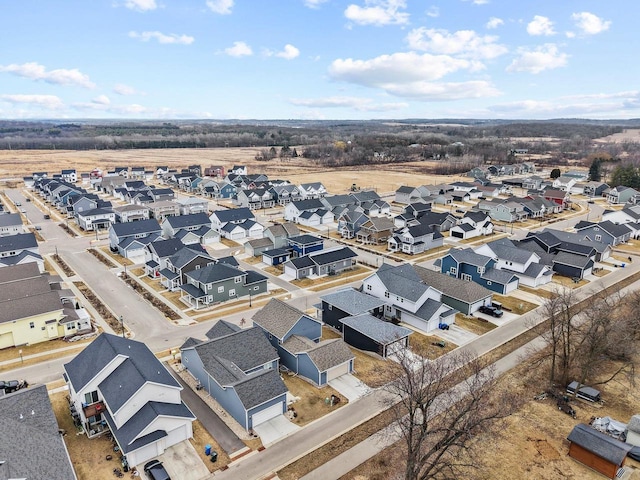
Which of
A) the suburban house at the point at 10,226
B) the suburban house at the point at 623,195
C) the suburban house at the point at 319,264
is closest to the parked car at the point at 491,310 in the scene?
the suburban house at the point at 319,264

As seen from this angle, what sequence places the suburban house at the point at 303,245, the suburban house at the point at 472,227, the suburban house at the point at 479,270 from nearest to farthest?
1. the suburban house at the point at 479,270
2. the suburban house at the point at 303,245
3. the suburban house at the point at 472,227

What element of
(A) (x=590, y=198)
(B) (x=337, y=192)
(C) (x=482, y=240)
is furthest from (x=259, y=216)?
(A) (x=590, y=198)

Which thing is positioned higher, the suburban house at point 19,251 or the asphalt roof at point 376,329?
the suburban house at point 19,251

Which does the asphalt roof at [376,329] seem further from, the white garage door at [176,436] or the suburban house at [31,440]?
the suburban house at [31,440]

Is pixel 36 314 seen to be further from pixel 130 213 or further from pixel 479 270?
pixel 479 270

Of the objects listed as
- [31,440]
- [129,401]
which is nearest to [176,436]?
[129,401]

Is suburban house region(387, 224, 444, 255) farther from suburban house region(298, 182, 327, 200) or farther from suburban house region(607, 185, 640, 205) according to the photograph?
suburban house region(607, 185, 640, 205)

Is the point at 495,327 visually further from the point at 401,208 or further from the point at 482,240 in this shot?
the point at 401,208

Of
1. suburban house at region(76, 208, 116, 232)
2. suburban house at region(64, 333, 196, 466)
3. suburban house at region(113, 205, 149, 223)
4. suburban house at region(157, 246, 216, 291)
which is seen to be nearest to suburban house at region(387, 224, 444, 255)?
suburban house at region(157, 246, 216, 291)
